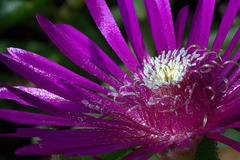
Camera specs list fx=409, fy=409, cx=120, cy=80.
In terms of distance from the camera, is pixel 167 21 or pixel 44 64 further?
pixel 167 21

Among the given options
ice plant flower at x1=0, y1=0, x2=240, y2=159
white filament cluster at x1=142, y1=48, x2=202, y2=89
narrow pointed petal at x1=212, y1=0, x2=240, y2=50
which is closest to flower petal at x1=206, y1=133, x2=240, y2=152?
ice plant flower at x1=0, y1=0, x2=240, y2=159

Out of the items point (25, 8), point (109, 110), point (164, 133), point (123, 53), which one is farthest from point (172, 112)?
point (25, 8)

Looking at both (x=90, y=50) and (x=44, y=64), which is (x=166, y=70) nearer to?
(x=90, y=50)

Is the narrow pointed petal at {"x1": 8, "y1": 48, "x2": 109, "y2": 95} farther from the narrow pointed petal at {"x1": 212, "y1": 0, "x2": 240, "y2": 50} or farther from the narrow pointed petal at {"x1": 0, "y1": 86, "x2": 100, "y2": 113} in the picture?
the narrow pointed petal at {"x1": 212, "y1": 0, "x2": 240, "y2": 50}

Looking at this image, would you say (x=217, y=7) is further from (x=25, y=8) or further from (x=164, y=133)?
(x=164, y=133)

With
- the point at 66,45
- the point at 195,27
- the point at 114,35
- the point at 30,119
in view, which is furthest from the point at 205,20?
the point at 30,119

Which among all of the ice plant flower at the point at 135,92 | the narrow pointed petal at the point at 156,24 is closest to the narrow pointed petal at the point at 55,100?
the ice plant flower at the point at 135,92

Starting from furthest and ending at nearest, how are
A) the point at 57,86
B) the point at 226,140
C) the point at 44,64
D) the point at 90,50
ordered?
the point at 90,50, the point at 44,64, the point at 57,86, the point at 226,140
